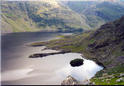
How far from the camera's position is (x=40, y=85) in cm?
12456

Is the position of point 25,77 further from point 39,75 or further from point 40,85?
point 40,85

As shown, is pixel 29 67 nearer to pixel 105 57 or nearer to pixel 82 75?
pixel 82 75

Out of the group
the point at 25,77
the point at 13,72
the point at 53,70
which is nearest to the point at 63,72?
the point at 53,70

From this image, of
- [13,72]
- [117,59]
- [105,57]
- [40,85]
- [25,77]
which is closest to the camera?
[40,85]

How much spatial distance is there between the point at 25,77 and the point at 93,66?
76.8 metres

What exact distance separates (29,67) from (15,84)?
5023 cm

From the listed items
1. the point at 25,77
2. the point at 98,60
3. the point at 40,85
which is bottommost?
the point at 40,85

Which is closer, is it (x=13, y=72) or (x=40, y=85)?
(x=40, y=85)

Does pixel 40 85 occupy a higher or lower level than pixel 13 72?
lower

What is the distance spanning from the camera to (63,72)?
→ 158 m

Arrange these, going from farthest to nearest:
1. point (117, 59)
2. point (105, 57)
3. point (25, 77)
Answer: point (105, 57), point (117, 59), point (25, 77)

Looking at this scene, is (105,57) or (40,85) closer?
(40,85)

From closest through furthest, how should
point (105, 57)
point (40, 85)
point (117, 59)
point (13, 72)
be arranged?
point (40, 85)
point (13, 72)
point (117, 59)
point (105, 57)

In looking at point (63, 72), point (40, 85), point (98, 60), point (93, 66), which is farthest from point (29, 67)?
point (98, 60)
